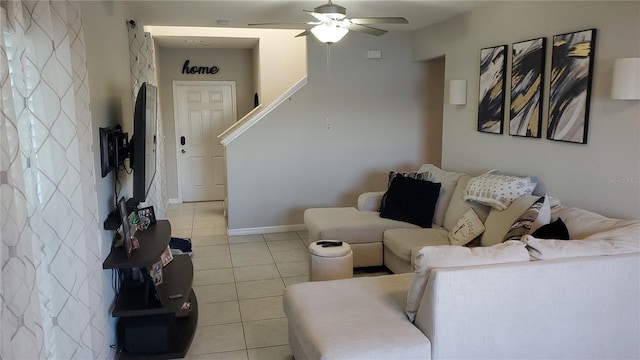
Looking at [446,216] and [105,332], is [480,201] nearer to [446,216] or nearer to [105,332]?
[446,216]

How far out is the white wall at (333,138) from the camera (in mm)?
5648

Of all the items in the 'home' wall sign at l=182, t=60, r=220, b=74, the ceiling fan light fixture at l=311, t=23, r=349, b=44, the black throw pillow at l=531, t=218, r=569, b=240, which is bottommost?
the black throw pillow at l=531, t=218, r=569, b=240

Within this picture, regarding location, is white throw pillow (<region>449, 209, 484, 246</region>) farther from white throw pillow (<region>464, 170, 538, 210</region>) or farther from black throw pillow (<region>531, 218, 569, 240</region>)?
black throw pillow (<region>531, 218, 569, 240</region>)

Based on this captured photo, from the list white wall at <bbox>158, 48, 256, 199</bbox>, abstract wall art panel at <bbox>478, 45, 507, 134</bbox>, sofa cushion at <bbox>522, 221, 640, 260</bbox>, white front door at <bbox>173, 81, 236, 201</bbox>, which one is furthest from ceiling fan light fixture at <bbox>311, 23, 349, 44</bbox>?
white front door at <bbox>173, 81, 236, 201</bbox>

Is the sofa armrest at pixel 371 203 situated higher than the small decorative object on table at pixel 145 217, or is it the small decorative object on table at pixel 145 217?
the small decorative object on table at pixel 145 217

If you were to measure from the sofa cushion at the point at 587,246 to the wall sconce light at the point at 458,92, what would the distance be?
2.37m

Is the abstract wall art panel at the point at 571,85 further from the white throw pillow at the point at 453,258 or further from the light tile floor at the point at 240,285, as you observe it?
the light tile floor at the point at 240,285

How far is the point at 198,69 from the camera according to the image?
24.2ft

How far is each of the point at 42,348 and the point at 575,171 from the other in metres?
3.24

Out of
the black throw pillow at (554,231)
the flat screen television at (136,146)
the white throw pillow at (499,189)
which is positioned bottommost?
the black throw pillow at (554,231)

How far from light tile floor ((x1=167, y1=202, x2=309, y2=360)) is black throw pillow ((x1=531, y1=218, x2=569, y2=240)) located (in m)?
1.70

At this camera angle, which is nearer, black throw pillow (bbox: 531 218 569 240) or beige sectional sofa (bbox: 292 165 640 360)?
beige sectional sofa (bbox: 292 165 640 360)

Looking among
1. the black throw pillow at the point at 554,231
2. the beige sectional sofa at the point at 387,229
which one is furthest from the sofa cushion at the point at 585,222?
the beige sectional sofa at the point at 387,229

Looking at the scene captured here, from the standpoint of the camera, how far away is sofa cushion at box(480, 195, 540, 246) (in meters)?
3.25
